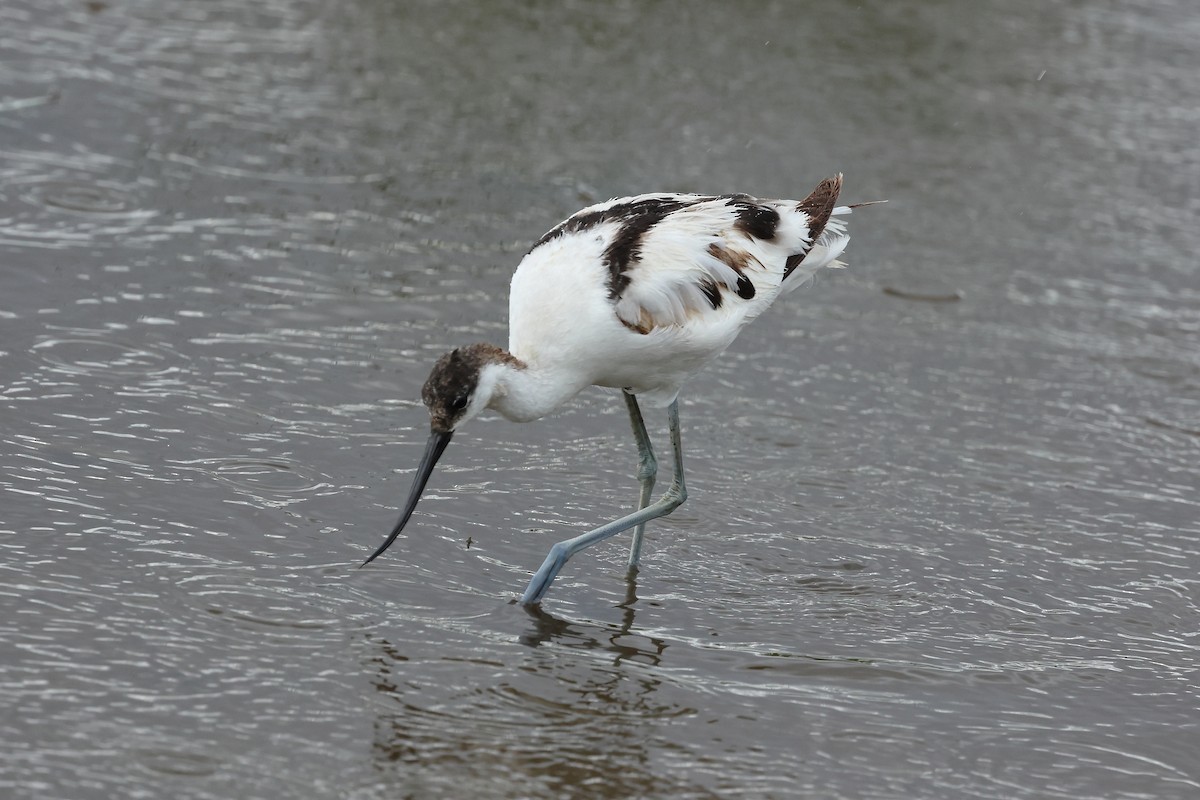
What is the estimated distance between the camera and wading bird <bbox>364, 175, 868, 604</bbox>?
4.98m

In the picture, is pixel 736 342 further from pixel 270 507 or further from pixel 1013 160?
pixel 1013 160

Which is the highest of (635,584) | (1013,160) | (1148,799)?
(1013,160)

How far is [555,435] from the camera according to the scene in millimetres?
6504

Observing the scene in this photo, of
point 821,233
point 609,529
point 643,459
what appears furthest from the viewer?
point 821,233

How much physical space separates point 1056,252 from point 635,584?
439 centimetres

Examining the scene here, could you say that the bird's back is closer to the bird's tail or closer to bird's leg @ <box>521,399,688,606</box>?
the bird's tail

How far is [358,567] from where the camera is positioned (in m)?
5.22

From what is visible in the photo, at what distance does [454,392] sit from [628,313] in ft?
2.25

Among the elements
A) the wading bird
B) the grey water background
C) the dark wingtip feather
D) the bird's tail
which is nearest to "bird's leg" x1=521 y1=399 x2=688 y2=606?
the wading bird

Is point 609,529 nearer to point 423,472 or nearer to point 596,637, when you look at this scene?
point 596,637

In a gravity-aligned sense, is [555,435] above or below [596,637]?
above

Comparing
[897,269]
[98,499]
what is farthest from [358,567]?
A: [897,269]

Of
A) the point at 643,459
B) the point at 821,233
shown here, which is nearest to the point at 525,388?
the point at 643,459

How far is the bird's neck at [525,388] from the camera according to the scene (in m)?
4.96
